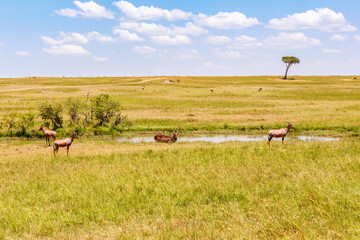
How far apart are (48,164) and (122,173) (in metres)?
5.71

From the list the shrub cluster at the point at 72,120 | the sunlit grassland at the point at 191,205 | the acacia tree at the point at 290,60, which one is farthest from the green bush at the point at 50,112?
the acacia tree at the point at 290,60

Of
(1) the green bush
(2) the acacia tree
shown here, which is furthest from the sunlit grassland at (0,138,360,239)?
(2) the acacia tree

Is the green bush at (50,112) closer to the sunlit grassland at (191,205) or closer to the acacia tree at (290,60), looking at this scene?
the sunlit grassland at (191,205)

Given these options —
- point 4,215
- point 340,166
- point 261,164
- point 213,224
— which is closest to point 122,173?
point 4,215

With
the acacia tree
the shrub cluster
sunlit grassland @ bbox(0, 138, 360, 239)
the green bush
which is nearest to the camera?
sunlit grassland @ bbox(0, 138, 360, 239)

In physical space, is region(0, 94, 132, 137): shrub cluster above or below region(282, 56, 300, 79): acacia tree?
below

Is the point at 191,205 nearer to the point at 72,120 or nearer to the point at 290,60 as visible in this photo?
the point at 72,120

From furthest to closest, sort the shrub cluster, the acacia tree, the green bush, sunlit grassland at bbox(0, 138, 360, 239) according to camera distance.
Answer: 1. the acacia tree
2. the green bush
3. the shrub cluster
4. sunlit grassland at bbox(0, 138, 360, 239)

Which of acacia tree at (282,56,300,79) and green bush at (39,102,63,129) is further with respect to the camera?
acacia tree at (282,56,300,79)

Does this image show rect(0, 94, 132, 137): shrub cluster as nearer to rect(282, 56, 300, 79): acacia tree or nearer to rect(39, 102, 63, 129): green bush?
rect(39, 102, 63, 129): green bush

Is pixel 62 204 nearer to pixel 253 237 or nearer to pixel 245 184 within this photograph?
pixel 245 184

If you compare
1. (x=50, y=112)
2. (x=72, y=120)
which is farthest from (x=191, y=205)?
(x=72, y=120)

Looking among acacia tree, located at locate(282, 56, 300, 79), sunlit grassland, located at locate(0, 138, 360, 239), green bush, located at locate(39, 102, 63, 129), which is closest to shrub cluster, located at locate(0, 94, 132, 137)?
green bush, located at locate(39, 102, 63, 129)

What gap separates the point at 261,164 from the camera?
33.7 feet
